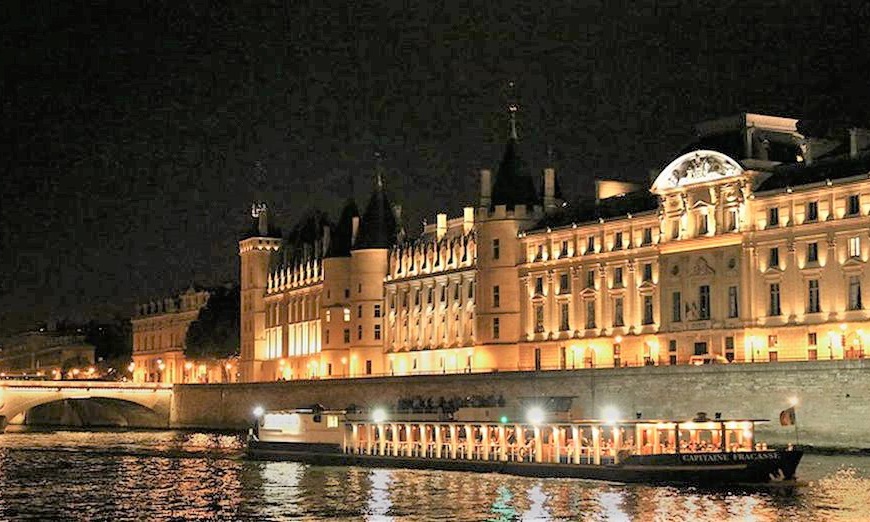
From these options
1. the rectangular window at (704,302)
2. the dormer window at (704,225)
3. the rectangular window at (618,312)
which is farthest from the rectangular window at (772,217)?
the rectangular window at (618,312)

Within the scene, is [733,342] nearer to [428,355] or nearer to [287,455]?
[287,455]

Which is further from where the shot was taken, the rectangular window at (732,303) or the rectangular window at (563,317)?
Answer: the rectangular window at (563,317)

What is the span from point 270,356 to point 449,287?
106 ft

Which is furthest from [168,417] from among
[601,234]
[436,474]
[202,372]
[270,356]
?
[436,474]

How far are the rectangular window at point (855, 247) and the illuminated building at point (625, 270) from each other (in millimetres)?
85

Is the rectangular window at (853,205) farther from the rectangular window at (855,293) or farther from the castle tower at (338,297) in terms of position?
the castle tower at (338,297)

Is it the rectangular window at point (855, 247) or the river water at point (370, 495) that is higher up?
the rectangular window at point (855, 247)

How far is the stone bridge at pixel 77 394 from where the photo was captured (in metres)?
112

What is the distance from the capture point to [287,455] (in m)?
72.9

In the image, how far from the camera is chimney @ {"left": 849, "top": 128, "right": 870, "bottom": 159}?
3017 inches

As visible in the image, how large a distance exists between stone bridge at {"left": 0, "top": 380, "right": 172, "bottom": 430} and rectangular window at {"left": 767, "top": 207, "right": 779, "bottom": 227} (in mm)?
55593

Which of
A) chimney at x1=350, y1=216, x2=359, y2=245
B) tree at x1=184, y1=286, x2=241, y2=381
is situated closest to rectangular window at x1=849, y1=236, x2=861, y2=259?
chimney at x1=350, y1=216, x2=359, y2=245

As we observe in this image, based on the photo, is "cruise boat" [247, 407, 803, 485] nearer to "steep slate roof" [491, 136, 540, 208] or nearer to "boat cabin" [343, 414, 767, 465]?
"boat cabin" [343, 414, 767, 465]

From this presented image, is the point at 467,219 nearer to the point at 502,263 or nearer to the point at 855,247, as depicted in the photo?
the point at 502,263
